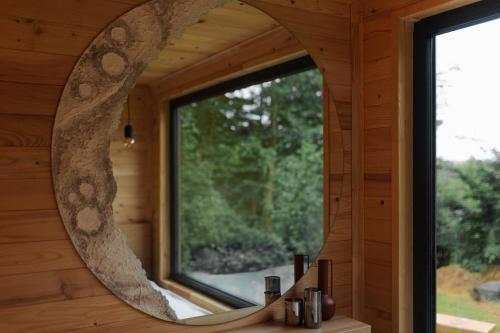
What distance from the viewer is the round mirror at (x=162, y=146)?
4.86 feet

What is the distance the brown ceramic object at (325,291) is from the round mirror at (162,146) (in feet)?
0.27

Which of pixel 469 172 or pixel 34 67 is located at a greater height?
pixel 34 67

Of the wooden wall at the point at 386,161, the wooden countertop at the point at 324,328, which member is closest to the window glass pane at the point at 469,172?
the wooden wall at the point at 386,161

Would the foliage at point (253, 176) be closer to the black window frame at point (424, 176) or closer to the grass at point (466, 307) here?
the black window frame at point (424, 176)

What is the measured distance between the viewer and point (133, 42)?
1.54m

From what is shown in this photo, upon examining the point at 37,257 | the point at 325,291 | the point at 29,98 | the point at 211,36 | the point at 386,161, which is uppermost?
the point at 211,36

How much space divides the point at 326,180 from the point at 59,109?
1.04 m

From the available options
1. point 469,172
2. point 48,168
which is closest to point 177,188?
point 48,168

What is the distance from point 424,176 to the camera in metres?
1.84

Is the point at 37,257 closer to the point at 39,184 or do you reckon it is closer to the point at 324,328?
the point at 39,184

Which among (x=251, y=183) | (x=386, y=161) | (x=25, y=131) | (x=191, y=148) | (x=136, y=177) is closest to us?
(x=25, y=131)

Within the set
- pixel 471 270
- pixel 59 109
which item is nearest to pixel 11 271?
pixel 59 109

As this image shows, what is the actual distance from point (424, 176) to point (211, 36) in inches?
35.1

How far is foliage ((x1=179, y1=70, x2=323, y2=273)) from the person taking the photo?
183cm
